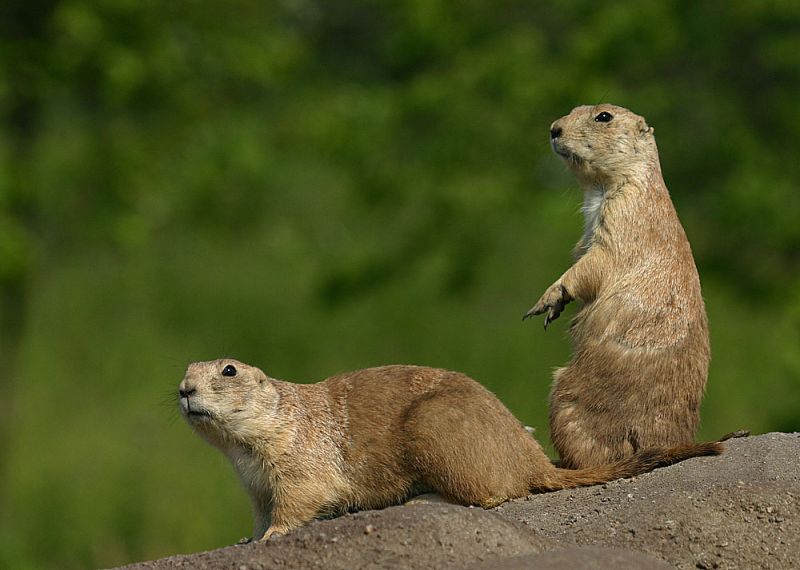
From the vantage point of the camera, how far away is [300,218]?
2419 centimetres

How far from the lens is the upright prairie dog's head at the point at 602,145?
8.34m

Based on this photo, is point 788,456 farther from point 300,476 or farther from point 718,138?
point 718,138

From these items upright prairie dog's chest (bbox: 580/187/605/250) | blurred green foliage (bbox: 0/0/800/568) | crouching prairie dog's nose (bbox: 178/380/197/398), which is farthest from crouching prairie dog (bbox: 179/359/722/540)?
blurred green foliage (bbox: 0/0/800/568)

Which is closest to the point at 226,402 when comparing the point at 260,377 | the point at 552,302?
the point at 260,377

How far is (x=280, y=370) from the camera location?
60.7 ft

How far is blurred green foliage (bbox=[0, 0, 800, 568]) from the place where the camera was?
52.1ft

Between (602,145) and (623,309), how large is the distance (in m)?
A: 1.12

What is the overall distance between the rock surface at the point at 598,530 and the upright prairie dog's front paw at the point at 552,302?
117cm

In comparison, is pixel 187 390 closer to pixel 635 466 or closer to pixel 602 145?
pixel 635 466

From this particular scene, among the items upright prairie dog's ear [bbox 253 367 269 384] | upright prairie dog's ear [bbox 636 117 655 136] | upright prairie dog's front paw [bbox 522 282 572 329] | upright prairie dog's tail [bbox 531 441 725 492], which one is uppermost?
upright prairie dog's ear [bbox 636 117 655 136]

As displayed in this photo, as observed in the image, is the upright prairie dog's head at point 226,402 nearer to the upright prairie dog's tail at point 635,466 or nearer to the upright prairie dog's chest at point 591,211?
the upright prairie dog's tail at point 635,466

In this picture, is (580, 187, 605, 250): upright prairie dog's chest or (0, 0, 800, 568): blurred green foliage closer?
(580, 187, 605, 250): upright prairie dog's chest

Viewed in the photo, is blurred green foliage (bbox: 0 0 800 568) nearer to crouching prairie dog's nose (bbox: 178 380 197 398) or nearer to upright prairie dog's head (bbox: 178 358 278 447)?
upright prairie dog's head (bbox: 178 358 278 447)

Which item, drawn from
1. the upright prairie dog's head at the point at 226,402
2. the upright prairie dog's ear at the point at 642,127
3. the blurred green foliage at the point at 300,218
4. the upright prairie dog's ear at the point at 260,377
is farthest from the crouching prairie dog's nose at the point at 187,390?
the blurred green foliage at the point at 300,218
